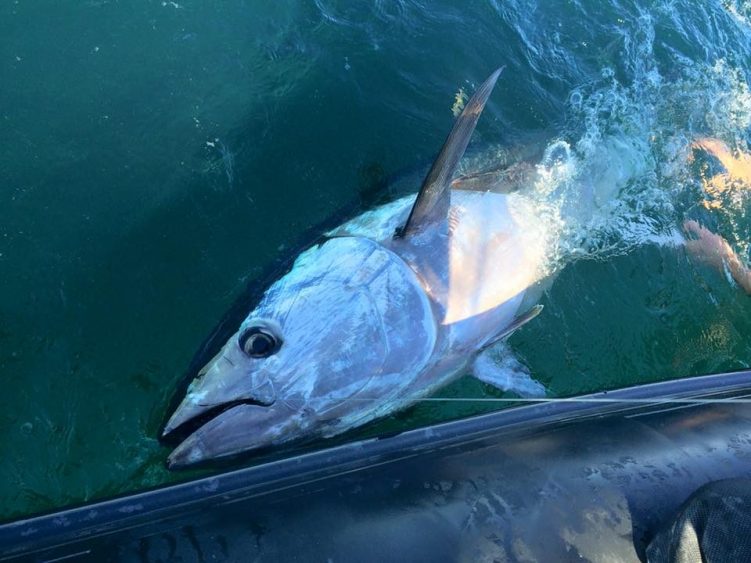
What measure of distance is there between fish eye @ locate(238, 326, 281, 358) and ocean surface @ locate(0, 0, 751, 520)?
492mm

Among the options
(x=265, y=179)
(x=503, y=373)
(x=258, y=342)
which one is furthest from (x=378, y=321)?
(x=265, y=179)

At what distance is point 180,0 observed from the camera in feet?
14.1

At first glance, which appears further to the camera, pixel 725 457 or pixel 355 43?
pixel 355 43

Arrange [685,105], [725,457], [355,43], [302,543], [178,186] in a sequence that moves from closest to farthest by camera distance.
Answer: [302,543] → [725,457] → [178,186] → [355,43] → [685,105]

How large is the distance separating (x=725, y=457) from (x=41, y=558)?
2.83 metres

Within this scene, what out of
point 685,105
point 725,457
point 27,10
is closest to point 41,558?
point 725,457

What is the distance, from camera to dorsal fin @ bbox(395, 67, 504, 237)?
10.7ft

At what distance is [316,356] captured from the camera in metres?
2.90

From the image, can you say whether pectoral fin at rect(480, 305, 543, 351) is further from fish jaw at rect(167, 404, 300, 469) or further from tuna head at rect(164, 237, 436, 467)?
fish jaw at rect(167, 404, 300, 469)

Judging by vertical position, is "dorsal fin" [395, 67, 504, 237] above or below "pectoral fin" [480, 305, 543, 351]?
above

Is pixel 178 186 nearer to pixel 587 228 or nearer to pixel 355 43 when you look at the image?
pixel 355 43

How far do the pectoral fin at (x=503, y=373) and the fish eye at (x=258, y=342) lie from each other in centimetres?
125

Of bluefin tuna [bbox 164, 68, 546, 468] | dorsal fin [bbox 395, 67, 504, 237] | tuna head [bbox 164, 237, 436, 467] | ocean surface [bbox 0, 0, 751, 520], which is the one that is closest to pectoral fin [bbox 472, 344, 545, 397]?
bluefin tuna [bbox 164, 68, 546, 468]

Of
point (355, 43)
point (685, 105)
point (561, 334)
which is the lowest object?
point (561, 334)
